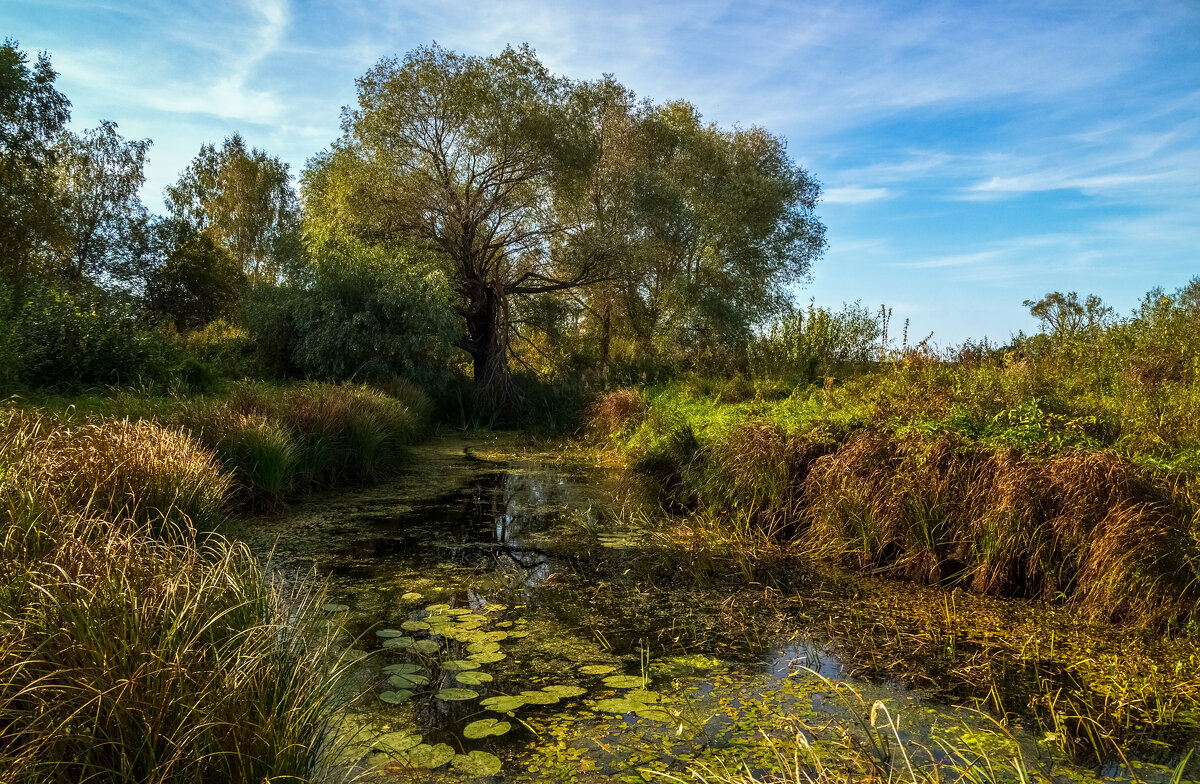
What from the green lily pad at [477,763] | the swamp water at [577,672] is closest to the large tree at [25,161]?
the swamp water at [577,672]

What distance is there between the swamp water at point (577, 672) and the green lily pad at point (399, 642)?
0.01 metres

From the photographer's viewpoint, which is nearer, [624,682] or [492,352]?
[624,682]

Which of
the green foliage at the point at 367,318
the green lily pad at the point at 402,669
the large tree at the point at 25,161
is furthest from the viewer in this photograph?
the large tree at the point at 25,161

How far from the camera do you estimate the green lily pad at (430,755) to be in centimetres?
296

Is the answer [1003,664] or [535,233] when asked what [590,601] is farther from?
[535,233]

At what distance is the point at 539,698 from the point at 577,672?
38 centimetres

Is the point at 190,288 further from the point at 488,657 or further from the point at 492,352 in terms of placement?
the point at 488,657

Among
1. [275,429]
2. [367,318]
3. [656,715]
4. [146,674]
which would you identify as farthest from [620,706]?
[367,318]

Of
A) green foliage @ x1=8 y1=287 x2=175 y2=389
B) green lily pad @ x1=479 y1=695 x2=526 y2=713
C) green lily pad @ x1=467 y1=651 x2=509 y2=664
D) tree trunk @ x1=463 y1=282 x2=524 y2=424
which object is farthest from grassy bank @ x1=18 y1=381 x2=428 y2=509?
tree trunk @ x1=463 y1=282 x2=524 y2=424

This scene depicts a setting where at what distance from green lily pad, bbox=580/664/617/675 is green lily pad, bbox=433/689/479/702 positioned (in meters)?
0.62

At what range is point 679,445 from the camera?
923cm

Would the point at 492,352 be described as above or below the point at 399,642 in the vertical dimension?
above

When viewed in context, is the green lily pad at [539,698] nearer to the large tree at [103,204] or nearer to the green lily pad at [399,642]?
the green lily pad at [399,642]

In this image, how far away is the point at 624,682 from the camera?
374 cm
